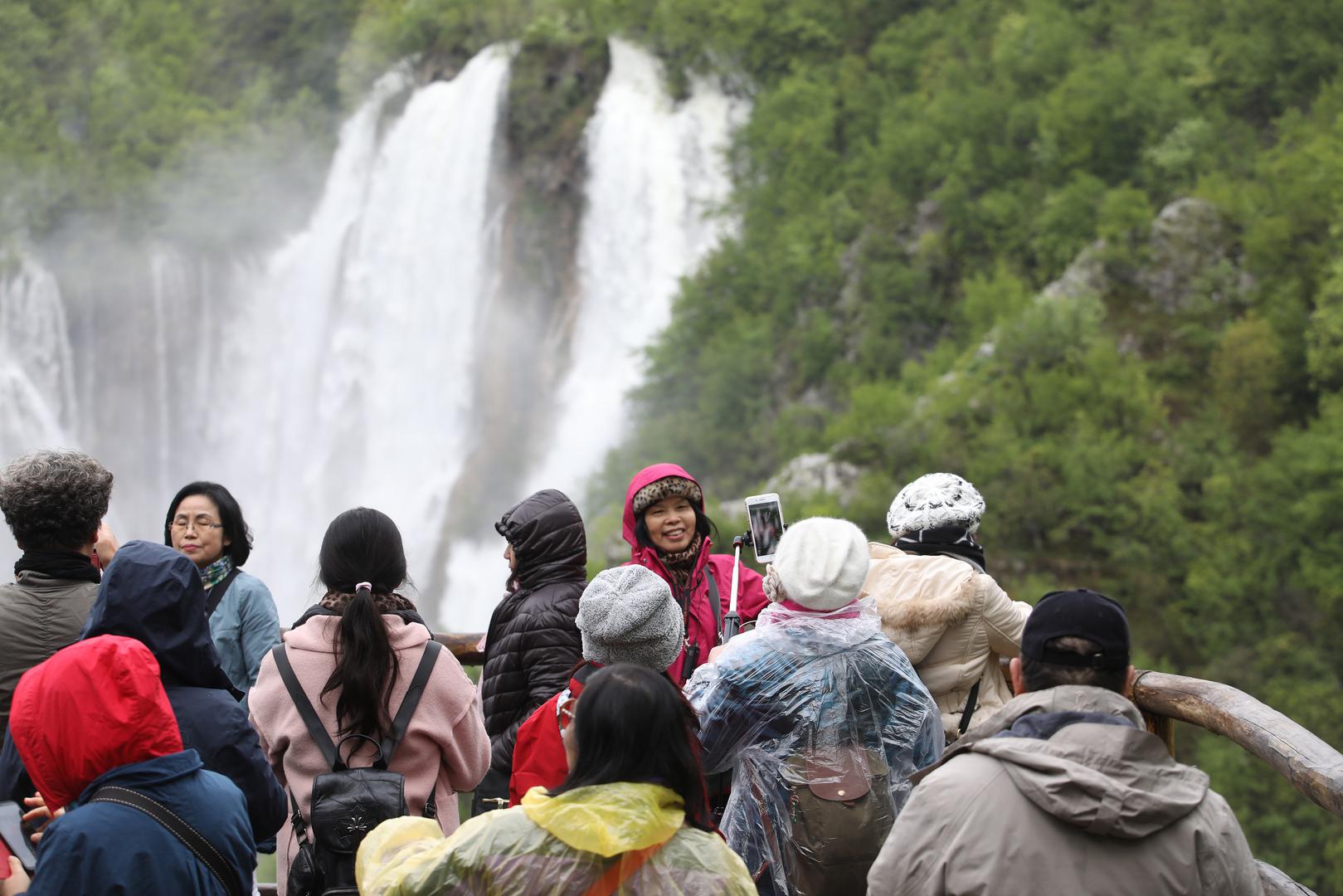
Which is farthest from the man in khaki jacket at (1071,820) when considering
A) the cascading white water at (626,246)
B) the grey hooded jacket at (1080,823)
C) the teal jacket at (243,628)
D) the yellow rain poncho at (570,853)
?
the cascading white water at (626,246)

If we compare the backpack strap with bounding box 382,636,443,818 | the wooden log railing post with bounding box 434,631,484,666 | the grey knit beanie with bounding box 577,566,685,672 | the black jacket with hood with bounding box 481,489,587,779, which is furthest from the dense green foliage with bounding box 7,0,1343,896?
the backpack strap with bounding box 382,636,443,818

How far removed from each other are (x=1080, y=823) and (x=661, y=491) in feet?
7.40

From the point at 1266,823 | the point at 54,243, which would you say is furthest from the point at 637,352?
the point at 54,243

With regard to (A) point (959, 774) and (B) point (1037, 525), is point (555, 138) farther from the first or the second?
(A) point (959, 774)

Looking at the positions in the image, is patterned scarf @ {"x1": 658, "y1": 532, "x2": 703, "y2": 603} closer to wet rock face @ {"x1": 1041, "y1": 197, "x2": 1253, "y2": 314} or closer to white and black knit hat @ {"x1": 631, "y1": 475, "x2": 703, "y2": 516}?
white and black knit hat @ {"x1": 631, "y1": 475, "x2": 703, "y2": 516}

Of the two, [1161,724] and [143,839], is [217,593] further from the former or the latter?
[1161,724]

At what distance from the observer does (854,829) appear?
3.38 metres

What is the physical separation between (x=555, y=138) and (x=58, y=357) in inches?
516

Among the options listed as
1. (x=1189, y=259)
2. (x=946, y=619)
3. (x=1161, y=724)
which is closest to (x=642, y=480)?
(x=946, y=619)

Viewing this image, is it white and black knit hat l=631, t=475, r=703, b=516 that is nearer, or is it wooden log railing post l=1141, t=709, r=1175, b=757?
wooden log railing post l=1141, t=709, r=1175, b=757

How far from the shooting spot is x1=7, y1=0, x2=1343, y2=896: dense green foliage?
17094 mm

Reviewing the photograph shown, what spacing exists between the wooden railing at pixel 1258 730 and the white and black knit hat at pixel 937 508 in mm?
640

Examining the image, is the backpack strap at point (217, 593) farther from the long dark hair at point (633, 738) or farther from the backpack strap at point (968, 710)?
the backpack strap at point (968, 710)

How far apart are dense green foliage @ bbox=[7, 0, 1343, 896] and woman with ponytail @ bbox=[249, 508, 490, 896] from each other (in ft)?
46.9
